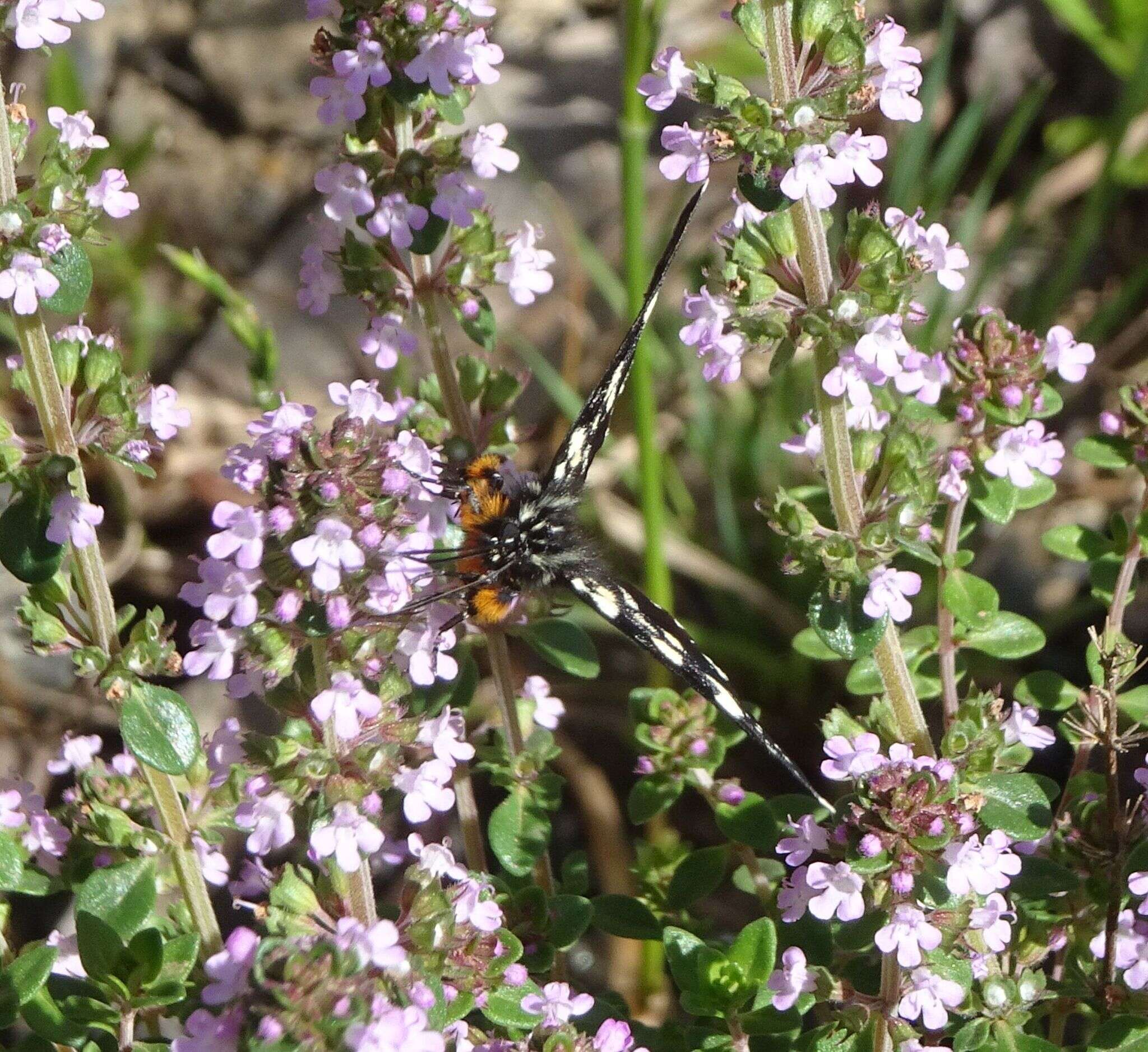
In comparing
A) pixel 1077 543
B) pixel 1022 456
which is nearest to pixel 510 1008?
pixel 1022 456

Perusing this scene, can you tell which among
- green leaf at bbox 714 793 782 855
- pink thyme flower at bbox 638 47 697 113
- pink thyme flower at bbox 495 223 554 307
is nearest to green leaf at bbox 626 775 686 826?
green leaf at bbox 714 793 782 855

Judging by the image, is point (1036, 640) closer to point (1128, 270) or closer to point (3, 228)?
point (3, 228)

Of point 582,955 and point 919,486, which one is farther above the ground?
point 919,486

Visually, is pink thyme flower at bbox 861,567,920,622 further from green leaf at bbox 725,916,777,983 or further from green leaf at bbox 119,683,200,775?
green leaf at bbox 119,683,200,775

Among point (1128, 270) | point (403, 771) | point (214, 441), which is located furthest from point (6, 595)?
point (1128, 270)

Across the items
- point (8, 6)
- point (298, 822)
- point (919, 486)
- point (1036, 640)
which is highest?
point (8, 6)

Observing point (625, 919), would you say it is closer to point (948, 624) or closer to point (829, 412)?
point (948, 624)

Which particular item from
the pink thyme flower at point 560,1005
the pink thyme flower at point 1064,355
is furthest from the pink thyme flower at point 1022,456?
the pink thyme flower at point 560,1005
